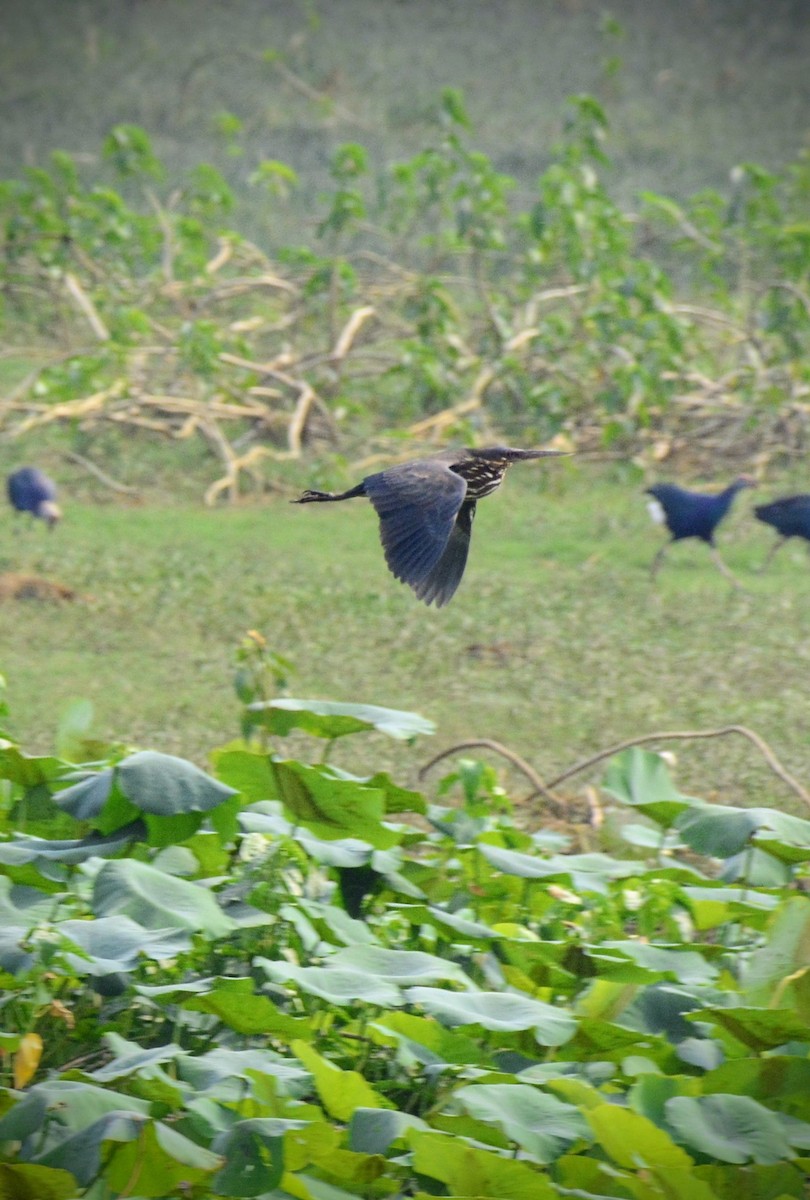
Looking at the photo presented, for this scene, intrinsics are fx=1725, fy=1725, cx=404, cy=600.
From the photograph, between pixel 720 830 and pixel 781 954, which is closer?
pixel 781 954

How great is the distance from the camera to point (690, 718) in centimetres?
320

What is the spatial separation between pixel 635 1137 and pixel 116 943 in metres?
0.50

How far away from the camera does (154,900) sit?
1.65 metres

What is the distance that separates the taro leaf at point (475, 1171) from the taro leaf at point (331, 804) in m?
0.58

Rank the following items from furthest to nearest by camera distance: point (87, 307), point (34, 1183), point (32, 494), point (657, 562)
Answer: point (87, 307) → point (32, 494) → point (657, 562) → point (34, 1183)

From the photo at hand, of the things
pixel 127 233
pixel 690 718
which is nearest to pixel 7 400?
pixel 127 233

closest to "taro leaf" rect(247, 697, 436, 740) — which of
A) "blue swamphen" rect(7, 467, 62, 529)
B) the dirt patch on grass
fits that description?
the dirt patch on grass

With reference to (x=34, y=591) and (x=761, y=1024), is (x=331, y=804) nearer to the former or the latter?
(x=761, y=1024)

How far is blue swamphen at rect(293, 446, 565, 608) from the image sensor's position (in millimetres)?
1359

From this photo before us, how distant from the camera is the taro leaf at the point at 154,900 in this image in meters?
1.63

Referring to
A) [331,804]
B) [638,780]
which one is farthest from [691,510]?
[331,804]

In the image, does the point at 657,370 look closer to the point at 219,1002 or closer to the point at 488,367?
the point at 488,367

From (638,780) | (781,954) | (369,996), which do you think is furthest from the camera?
(638,780)

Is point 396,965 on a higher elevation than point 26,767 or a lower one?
lower
